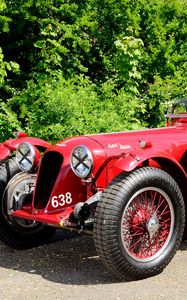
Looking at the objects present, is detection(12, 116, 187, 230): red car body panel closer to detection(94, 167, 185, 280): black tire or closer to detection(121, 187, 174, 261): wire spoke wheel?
detection(94, 167, 185, 280): black tire

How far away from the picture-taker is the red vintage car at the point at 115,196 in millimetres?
4363

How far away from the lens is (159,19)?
436 inches

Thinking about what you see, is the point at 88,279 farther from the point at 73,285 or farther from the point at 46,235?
the point at 46,235

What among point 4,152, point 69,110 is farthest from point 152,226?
point 69,110

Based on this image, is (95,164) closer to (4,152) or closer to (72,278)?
(72,278)

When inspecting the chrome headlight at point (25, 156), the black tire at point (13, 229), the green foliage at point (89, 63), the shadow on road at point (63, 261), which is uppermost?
the green foliage at point (89, 63)

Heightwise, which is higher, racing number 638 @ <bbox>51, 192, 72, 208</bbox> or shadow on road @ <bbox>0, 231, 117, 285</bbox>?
racing number 638 @ <bbox>51, 192, 72, 208</bbox>

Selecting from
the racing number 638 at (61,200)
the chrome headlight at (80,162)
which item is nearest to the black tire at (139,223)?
the chrome headlight at (80,162)

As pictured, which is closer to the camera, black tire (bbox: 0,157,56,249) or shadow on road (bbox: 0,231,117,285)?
shadow on road (bbox: 0,231,117,285)

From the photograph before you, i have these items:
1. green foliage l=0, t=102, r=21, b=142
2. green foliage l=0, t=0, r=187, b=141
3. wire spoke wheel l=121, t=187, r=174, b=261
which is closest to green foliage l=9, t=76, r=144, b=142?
green foliage l=0, t=0, r=187, b=141

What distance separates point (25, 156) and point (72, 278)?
137 cm

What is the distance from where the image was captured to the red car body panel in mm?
4660

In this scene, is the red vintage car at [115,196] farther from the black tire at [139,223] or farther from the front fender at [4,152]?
the front fender at [4,152]

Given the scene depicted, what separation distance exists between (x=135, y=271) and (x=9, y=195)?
1552 millimetres
